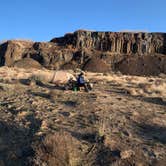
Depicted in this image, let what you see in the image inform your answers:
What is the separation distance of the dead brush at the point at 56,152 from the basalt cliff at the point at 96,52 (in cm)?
6543

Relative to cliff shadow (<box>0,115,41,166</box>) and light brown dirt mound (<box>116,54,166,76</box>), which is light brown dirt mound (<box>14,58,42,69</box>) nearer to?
light brown dirt mound (<box>116,54,166,76</box>)

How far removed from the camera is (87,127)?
11094 mm

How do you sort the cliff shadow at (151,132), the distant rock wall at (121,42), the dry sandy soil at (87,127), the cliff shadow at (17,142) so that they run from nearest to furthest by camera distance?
the dry sandy soil at (87,127)
the cliff shadow at (17,142)
the cliff shadow at (151,132)
the distant rock wall at (121,42)

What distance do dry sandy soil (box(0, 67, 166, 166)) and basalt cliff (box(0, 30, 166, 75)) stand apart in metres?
59.9

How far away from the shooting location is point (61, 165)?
8.71m

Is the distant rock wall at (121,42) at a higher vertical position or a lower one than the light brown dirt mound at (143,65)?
higher

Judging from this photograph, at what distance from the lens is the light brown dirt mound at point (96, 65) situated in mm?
75188

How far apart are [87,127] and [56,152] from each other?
7.62ft

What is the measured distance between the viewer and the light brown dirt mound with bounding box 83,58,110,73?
75.2 meters

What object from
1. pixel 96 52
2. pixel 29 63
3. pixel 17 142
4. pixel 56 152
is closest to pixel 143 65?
pixel 96 52

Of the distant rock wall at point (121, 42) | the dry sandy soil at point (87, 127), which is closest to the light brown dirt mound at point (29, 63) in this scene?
the distant rock wall at point (121, 42)

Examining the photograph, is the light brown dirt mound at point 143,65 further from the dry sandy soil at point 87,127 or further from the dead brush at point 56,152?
the dead brush at point 56,152

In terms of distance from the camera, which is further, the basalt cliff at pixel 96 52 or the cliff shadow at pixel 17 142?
the basalt cliff at pixel 96 52

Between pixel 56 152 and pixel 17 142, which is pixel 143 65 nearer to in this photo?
pixel 17 142
